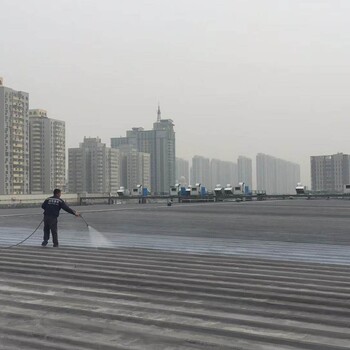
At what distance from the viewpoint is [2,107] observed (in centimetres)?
8694

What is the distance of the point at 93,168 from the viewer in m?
108

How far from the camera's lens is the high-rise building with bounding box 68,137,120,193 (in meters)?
108

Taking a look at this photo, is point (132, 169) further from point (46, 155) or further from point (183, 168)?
point (183, 168)

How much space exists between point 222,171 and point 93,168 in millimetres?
50745

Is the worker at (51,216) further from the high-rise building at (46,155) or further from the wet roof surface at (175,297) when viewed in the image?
the high-rise building at (46,155)

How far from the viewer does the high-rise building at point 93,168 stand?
108 metres

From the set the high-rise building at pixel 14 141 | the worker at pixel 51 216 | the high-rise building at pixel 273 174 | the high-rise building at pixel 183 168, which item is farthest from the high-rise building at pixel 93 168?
the worker at pixel 51 216

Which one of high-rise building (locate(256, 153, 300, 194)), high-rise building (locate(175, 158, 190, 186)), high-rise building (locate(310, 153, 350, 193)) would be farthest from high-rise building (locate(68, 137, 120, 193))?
high-rise building (locate(310, 153, 350, 193))

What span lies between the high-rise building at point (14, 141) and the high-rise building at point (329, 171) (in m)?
64.7

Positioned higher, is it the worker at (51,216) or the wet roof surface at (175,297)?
the worker at (51,216)

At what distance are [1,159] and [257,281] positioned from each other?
3190 inches

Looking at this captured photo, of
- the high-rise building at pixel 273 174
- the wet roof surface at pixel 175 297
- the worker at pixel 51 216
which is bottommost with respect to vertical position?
the wet roof surface at pixel 175 297

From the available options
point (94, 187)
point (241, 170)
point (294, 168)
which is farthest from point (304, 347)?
point (294, 168)

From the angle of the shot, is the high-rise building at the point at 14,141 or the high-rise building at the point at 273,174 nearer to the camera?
the high-rise building at the point at 14,141
